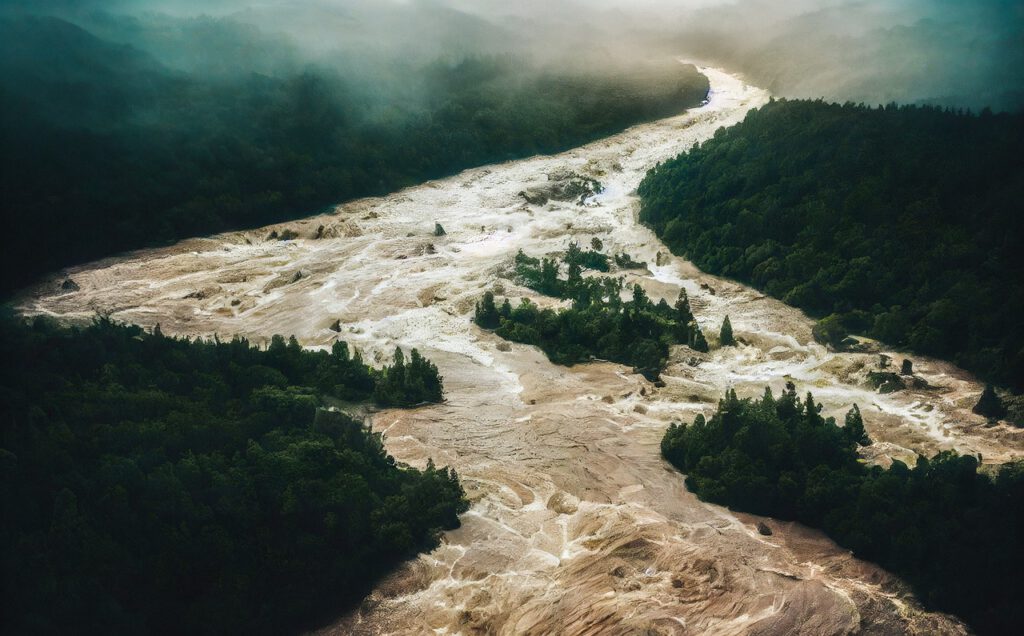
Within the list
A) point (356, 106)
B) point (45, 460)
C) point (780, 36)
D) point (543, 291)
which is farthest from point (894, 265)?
point (780, 36)

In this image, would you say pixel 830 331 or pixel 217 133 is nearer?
pixel 830 331

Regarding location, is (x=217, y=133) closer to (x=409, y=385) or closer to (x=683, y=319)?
(x=409, y=385)

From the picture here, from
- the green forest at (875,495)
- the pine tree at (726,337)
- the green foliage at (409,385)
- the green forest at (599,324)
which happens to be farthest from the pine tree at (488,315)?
the green forest at (875,495)

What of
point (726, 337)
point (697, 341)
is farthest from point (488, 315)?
point (726, 337)

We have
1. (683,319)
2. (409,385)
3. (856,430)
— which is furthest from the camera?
(683,319)

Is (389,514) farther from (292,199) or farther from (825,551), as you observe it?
(292,199)

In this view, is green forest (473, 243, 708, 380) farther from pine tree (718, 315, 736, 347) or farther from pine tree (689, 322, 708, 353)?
pine tree (718, 315, 736, 347)

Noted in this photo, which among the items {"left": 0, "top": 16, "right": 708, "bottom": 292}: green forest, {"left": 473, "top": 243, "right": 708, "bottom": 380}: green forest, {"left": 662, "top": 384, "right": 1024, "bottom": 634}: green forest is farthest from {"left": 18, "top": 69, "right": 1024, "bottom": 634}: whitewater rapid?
{"left": 0, "top": 16, "right": 708, "bottom": 292}: green forest
